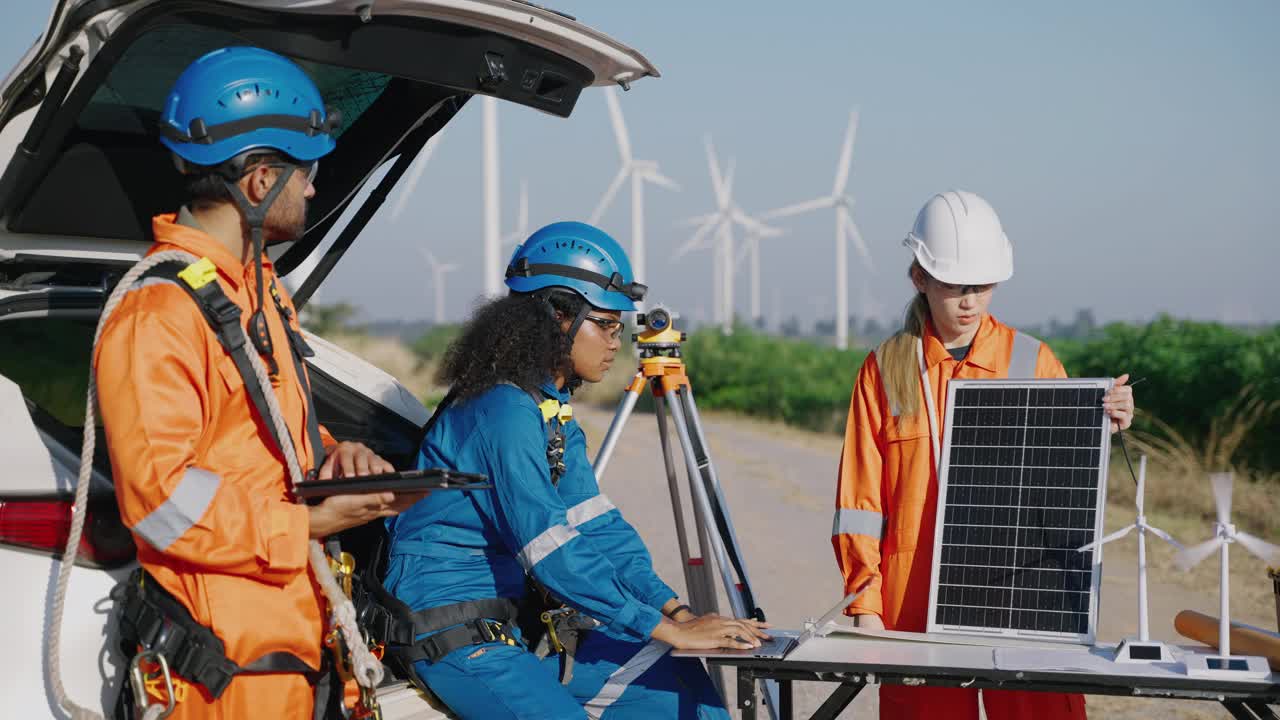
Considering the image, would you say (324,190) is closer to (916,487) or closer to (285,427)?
(285,427)

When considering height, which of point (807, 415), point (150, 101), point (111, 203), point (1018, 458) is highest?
point (150, 101)

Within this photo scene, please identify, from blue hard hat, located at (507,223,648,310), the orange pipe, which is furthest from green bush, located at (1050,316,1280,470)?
blue hard hat, located at (507,223,648,310)

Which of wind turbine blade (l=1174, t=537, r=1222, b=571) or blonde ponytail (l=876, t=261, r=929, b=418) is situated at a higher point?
blonde ponytail (l=876, t=261, r=929, b=418)

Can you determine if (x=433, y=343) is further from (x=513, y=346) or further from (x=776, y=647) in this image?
(x=776, y=647)

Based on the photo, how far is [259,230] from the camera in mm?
2615

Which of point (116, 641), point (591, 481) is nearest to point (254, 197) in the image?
point (116, 641)

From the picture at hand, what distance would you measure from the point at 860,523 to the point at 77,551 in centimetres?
220

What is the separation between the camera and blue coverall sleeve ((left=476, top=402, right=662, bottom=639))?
125 inches

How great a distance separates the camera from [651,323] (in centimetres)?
462

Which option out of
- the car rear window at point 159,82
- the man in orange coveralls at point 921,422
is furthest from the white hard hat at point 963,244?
the car rear window at point 159,82

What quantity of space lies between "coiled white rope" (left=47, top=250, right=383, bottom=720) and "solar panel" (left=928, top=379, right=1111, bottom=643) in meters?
1.68

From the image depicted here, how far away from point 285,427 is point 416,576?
84 cm

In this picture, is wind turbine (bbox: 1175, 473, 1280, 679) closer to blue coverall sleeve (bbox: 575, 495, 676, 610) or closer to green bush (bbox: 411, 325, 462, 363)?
blue coverall sleeve (bbox: 575, 495, 676, 610)

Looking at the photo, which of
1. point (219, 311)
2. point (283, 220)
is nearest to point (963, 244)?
point (283, 220)
